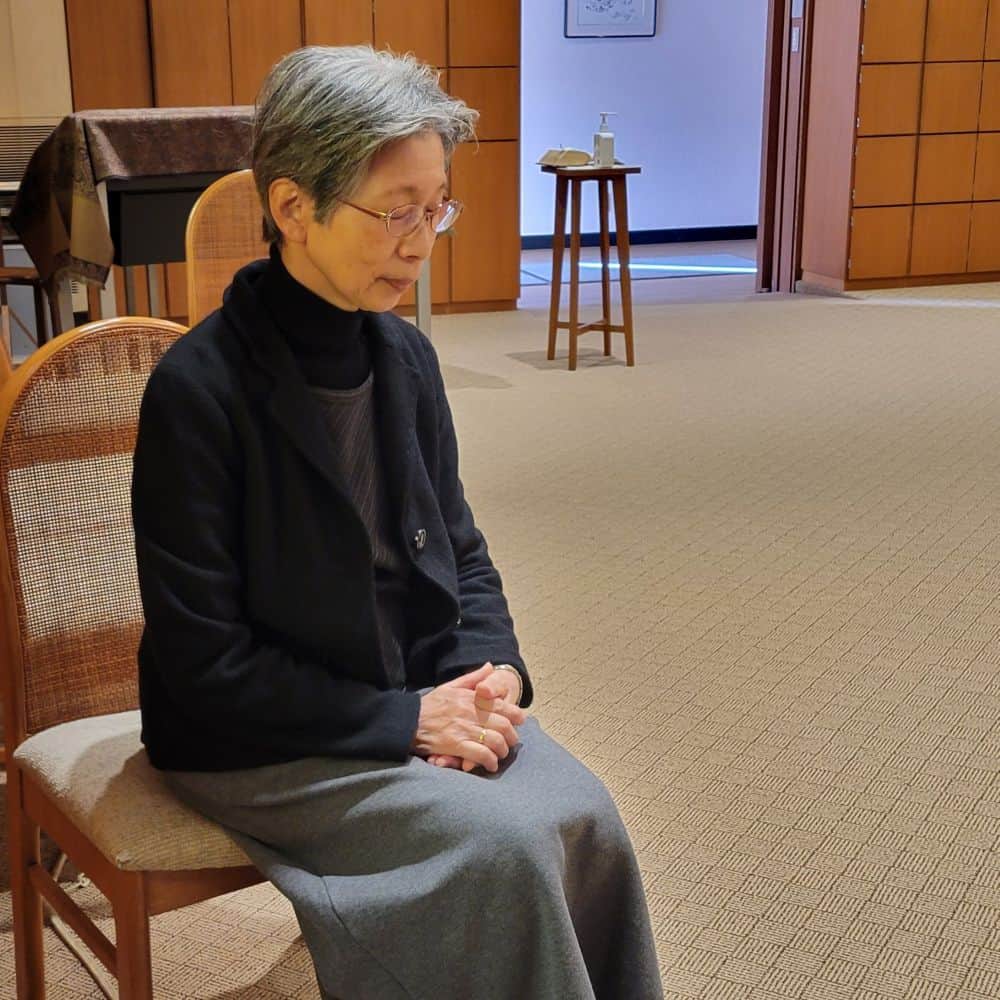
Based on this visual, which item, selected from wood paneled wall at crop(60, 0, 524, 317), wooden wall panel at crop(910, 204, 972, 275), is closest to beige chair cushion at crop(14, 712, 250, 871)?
wood paneled wall at crop(60, 0, 524, 317)

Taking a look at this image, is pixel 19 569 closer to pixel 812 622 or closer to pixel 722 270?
pixel 812 622

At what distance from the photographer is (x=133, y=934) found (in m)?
1.48

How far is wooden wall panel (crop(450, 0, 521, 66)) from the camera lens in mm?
7410

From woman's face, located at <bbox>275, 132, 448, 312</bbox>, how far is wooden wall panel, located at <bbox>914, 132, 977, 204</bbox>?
7.35 meters

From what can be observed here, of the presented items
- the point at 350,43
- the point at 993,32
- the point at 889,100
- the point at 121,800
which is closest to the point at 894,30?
the point at 889,100

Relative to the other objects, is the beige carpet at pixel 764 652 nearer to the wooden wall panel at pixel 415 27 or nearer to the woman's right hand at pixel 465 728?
the woman's right hand at pixel 465 728

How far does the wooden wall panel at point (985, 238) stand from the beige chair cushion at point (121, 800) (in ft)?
25.2

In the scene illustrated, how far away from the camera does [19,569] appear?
1.72m

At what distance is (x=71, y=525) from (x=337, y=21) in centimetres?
597

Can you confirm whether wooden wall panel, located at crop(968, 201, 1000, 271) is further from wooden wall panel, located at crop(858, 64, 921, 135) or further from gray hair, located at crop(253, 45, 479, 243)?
gray hair, located at crop(253, 45, 479, 243)

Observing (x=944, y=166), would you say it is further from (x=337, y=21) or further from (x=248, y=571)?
(x=248, y=571)

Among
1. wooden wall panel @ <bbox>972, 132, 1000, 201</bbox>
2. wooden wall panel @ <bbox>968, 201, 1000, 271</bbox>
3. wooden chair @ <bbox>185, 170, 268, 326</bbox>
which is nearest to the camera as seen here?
wooden chair @ <bbox>185, 170, 268, 326</bbox>

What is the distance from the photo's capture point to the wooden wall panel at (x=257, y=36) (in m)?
7.04

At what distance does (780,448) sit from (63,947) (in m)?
3.34
